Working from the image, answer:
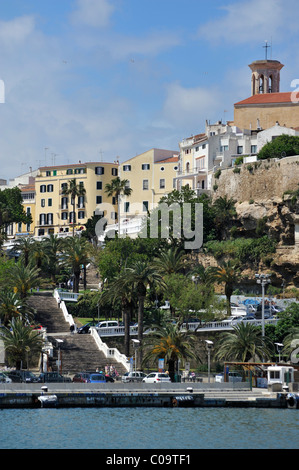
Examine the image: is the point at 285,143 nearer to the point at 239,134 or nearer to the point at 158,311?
the point at 239,134

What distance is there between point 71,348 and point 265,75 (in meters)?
80.8

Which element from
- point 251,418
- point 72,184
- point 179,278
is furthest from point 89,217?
point 251,418

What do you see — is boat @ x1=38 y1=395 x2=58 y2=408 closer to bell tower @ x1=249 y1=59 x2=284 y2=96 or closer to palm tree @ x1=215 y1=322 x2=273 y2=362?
palm tree @ x1=215 y1=322 x2=273 y2=362

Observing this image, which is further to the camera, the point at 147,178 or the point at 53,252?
the point at 147,178

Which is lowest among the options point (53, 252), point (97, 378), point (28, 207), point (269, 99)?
point (97, 378)

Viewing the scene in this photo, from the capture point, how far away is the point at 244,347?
75.9 meters

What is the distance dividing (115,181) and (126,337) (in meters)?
55.7

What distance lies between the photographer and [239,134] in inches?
5025

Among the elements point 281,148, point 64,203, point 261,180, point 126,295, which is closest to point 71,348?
point 126,295

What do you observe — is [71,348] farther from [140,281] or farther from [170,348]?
[170,348]

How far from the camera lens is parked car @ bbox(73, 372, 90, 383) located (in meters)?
68.1

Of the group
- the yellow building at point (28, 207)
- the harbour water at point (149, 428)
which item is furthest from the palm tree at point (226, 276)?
the yellow building at point (28, 207)

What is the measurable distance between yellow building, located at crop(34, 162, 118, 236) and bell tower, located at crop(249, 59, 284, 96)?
23.3 metres

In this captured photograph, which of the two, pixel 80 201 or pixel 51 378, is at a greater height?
pixel 80 201
